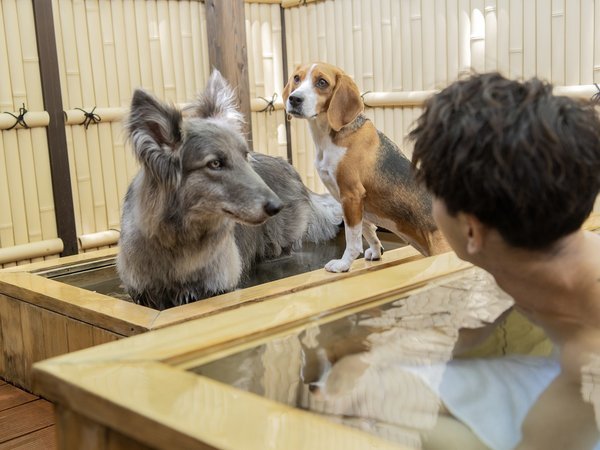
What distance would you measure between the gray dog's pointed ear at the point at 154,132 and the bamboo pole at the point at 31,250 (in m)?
1.69

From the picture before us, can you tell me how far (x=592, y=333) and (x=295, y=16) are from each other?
417cm

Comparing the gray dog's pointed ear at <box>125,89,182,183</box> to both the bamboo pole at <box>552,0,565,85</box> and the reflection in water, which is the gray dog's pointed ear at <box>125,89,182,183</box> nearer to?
the reflection in water

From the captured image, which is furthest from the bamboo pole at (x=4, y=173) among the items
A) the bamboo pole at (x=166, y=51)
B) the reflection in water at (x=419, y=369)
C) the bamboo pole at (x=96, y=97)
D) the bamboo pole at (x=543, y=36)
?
the reflection in water at (x=419, y=369)

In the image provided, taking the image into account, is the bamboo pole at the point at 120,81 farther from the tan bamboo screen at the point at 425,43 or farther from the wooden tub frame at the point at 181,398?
the wooden tub frame at the point at 181,398

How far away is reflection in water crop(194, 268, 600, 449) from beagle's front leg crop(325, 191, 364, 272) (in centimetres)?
148

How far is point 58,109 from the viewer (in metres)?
3.95

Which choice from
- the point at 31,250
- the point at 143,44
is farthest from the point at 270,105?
the point at 31,250

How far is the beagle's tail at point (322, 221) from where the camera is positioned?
3670 millimetres

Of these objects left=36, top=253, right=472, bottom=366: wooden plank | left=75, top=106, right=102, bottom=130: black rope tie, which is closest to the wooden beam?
left=75, top=106, right=102, bottom=130: black rope tie

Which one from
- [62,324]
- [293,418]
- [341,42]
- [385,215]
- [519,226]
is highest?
[341,42]

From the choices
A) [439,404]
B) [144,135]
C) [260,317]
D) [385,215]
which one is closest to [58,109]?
[144,135]

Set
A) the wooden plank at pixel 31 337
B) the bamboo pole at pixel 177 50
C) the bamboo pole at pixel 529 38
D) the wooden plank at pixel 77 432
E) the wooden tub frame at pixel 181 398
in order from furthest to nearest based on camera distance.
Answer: the bamboo pole at pixel 177 50, the bamboo pole at pixel 529 38, the wooden plank at pixel 31 337, the wooden plank at pixel 77 432, the wooden tub frame at pixel 181 398

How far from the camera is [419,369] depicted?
3.54 feet

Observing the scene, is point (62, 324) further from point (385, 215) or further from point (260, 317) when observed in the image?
point (260, 317)
